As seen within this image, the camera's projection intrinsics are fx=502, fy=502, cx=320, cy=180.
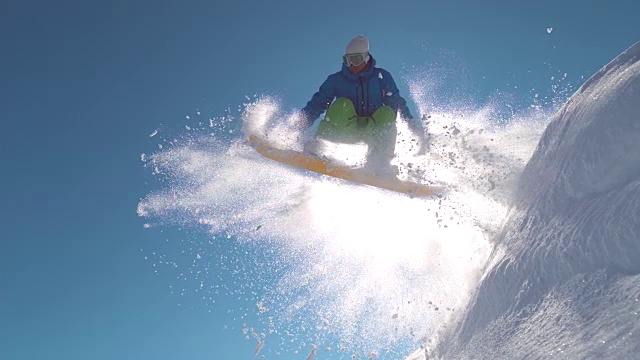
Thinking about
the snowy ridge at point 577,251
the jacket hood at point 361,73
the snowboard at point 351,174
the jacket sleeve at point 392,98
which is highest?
the jacket hood at point 361,73

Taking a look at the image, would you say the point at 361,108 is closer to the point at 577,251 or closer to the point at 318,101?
the point at 318,101

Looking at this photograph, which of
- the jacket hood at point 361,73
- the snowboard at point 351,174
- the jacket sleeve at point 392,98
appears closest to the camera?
the snowboard at point 351,174

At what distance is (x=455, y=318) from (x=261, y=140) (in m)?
Result: 4.34

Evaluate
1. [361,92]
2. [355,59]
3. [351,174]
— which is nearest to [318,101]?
[361,92]

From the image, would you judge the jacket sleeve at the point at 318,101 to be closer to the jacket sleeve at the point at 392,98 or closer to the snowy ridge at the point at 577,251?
the jacket sleeve at the point at 392,98

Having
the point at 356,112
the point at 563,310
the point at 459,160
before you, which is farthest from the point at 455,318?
the point at 356,112

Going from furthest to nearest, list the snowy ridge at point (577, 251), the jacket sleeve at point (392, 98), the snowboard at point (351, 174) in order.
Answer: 1. the jacket sleeve at point (392, 98)
2. the snowboard at point (351, 174)
3. the snowy ridge at point (577, 251)

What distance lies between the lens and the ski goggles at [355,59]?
23.4ft

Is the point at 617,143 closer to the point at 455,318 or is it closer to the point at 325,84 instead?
the point at 455,318

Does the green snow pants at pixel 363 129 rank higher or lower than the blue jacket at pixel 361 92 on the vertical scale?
lower

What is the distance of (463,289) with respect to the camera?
17.7ft

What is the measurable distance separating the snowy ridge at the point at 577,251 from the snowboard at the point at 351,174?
7.95ft

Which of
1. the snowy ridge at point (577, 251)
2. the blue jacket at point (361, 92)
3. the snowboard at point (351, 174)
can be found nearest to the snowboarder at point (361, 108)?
the blue jacket at point (361, 92)

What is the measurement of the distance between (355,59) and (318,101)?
2.90ft
